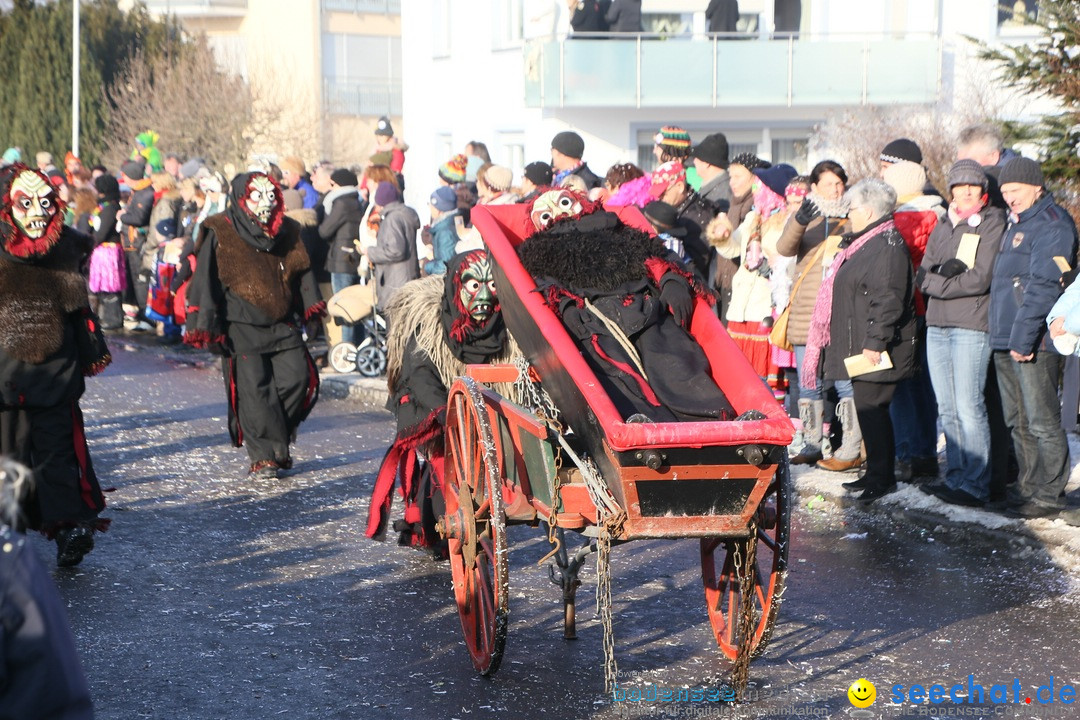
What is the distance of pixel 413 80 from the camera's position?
31.6 m

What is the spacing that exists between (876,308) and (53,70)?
122 feet

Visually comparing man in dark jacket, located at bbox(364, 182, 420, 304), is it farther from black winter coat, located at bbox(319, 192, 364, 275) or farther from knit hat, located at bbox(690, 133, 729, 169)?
knit hat, located at bbox(690, 133, 729, 169)

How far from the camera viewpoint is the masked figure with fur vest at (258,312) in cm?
956

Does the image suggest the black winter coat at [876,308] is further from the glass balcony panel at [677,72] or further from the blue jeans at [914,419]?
the glass balcony panel at [677,72]

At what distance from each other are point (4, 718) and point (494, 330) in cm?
456

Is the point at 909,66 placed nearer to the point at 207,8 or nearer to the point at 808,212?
the point at 808,212

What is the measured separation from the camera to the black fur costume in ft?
18.4

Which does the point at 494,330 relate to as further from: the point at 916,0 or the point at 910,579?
the point at 916,0

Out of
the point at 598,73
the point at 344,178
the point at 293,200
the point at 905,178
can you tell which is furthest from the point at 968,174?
the point at 598,73

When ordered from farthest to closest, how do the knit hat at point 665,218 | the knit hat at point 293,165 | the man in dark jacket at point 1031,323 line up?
the knit hat at point 293,165
the knit hat at point 665,218
the man in dark jacket at point 1031,323

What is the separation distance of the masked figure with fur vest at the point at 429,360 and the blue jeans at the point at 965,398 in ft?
9.80

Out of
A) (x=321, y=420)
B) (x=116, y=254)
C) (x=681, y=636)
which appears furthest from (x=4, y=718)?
→ (x=116, y=254)

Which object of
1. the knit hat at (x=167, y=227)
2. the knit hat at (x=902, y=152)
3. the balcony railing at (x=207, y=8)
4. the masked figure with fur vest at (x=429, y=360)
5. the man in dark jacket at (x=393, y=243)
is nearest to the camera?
the masked figure with fur vest at (x=429, y=360)

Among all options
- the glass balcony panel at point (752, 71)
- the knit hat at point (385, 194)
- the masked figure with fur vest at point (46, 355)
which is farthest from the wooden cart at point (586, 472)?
the glass balcony panel at point (752, 71)
